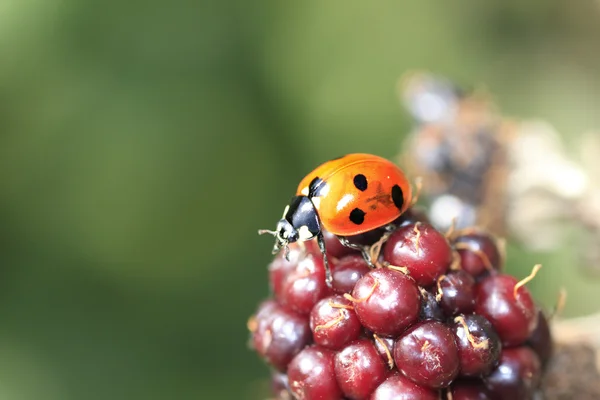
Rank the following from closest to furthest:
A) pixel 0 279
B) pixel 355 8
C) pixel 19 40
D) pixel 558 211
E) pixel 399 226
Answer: pixel 399 226
pixel 558 211
pixel 19 40
pixel 0 279
pixel 355 8

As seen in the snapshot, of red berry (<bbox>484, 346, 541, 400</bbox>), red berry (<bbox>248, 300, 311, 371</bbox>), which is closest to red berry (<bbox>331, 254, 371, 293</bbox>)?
red berry (<bbox>248, 300, 311, 371</bbox>)

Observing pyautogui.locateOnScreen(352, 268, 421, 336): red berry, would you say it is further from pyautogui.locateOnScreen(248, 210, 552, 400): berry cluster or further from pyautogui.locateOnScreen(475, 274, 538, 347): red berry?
pyautogui.locateOnScreen(475, 274, 538, 347): red berry

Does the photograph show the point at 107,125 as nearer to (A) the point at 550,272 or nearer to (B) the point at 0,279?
(B) the point at 0,279

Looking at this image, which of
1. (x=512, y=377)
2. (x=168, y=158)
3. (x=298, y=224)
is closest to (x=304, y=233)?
(x=298, y=224)

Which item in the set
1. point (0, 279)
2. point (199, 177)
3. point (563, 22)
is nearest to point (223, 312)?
point (199, 177)

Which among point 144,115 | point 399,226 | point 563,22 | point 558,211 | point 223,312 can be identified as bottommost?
point 399,226

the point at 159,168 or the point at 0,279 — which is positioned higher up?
the point at 159,168

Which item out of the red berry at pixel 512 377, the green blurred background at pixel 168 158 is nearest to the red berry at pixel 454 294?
the red berry at pixel 512 377

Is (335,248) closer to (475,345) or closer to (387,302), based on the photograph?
(387,302)

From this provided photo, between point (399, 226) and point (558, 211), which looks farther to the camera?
point (558, 211)
